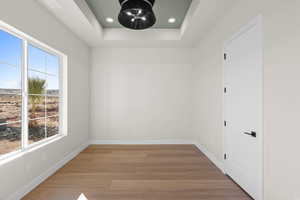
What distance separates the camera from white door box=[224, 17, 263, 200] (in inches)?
76.3

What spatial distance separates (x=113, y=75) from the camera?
→ 4625 millimetres

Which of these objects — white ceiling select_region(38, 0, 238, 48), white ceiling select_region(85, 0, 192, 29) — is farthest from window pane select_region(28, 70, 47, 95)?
white ceiling select_region(85, 0, 192, 29)

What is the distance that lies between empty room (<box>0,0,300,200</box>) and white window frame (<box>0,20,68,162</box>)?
2cm

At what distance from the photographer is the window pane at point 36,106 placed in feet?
8.25

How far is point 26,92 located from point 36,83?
1.20 feet

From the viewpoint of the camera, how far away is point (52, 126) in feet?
10.2

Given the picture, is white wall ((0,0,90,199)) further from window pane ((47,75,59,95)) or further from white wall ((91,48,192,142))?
white wall ((91,48,192,142))

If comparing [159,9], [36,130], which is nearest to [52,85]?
[36,130]

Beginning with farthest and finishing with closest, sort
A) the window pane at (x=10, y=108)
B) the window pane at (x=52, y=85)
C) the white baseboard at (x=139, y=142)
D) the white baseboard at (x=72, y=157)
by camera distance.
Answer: the white baseboard at (x=139, y=142)
the window pane at (x=52, y=85)
the white baseboard at (x=72, y=157)
the window pane at (x=10, y=108)

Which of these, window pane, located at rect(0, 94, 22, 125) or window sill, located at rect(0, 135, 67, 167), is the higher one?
window pane, located at rect(0, 94, 22, 125)

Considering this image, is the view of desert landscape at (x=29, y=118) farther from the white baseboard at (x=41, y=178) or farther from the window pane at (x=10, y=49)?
the white baseboard at (x=41, y=178)

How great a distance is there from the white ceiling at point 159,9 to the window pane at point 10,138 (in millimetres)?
2551

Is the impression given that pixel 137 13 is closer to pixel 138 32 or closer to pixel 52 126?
pixel 138 32

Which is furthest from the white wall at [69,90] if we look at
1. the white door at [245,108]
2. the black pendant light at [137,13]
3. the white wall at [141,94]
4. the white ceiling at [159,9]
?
the white door at [245,108]
